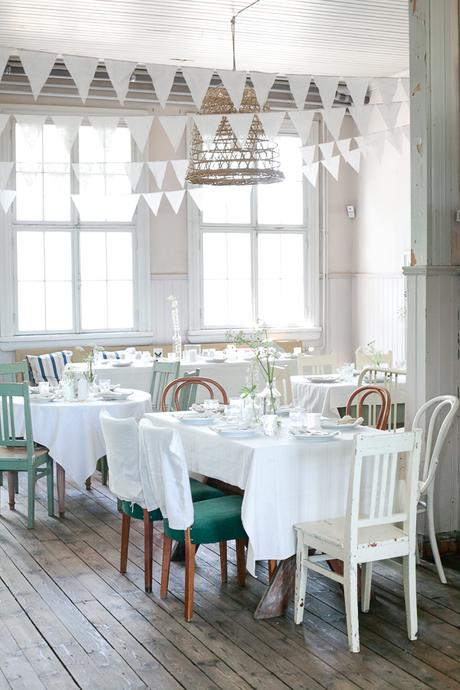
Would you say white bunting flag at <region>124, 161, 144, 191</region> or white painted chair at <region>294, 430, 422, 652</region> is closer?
white painted chair at <region>294, 430, 422, 652</region>

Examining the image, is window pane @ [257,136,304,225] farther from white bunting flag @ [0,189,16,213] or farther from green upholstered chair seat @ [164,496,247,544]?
green upholstered chair seat @ [164,496,247,544]

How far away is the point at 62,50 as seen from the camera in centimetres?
919

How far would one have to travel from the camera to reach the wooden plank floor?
12.5ft

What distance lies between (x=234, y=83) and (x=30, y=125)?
2180 mm

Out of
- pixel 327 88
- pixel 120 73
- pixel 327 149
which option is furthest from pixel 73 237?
pixel 327 88

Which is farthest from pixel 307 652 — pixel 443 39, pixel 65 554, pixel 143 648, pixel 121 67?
pixel 121 67

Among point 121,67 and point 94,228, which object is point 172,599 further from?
point 94,228

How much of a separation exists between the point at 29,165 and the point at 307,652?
737 cm

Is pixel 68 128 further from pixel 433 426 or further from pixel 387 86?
pixel 433 426

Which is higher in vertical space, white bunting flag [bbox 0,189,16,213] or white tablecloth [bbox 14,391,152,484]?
white bunting flag [bbox 0,189,16,213]

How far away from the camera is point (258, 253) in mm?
11336

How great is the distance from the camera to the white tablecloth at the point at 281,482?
446 centimetres

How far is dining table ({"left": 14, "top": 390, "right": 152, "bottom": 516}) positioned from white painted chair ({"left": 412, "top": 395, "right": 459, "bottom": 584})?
7.85 ft

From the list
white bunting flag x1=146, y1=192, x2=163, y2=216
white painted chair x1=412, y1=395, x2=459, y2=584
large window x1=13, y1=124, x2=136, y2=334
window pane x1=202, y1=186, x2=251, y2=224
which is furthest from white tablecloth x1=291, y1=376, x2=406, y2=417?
window pane x1=202, y1=186, x2=251, y2=224
